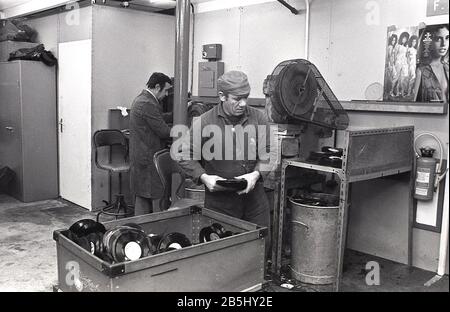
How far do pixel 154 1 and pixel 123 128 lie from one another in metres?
1.37

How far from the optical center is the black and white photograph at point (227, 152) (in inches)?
87.1

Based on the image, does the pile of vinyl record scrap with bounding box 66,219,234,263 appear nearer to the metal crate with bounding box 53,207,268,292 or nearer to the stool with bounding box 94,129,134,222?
the metal crate with bounding box 53,207,268,292

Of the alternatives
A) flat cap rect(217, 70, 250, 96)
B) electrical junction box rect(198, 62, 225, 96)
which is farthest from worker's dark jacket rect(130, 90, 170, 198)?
flat cap rect(217, 70, 250, 96)

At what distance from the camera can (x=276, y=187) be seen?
3.24 metres

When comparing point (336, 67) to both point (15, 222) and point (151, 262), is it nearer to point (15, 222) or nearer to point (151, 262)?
point (151, 262)

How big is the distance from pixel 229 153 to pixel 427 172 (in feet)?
4.86

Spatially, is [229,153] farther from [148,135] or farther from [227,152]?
[148,135]

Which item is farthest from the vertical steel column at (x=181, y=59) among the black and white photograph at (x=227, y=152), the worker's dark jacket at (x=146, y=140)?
the worker's dark jacket at (x=146, y=140)

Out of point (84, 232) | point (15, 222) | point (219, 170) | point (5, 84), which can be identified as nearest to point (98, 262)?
point (84, 232)

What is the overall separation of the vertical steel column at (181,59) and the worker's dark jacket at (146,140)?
350 mm

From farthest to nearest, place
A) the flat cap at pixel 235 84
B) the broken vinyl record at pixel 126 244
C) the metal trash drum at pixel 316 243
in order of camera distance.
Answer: the metal trash drum at pixel 316 243, the flat cap at pixel 235 84, the broken vinyl record at pixel 126 244

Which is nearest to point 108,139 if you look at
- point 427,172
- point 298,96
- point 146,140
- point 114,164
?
point 114,164

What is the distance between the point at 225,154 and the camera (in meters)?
2.66

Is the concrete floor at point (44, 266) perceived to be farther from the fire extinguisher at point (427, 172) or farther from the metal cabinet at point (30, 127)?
the metal cabinet at point (30, 127)
